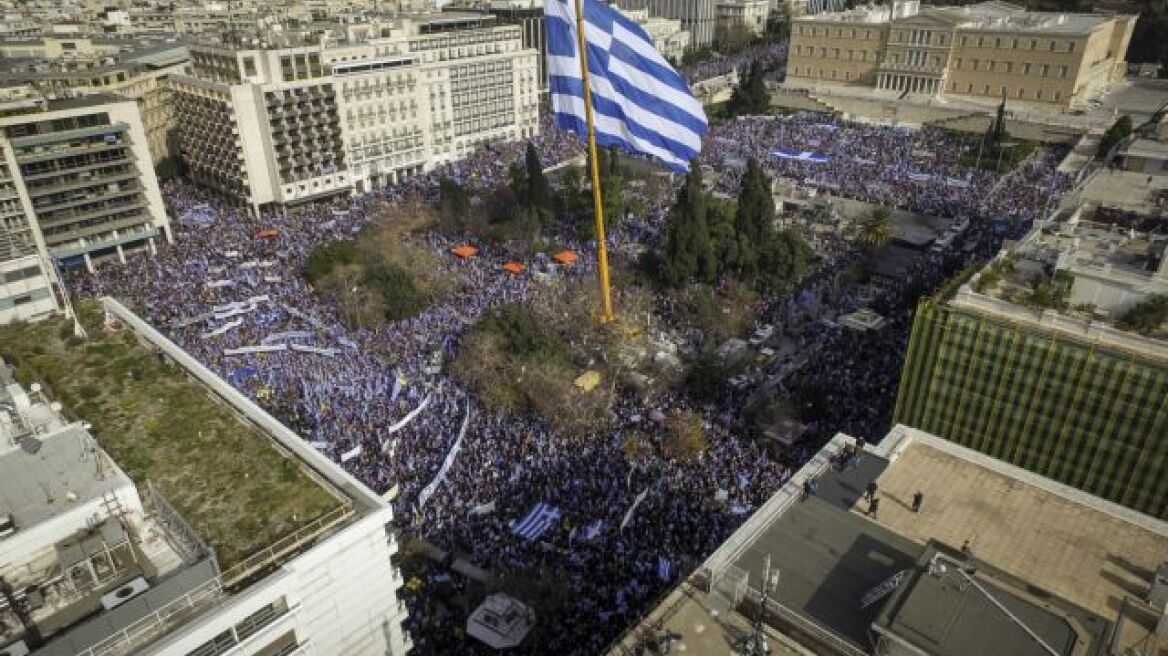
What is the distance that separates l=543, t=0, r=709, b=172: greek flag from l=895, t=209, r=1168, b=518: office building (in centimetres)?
1237

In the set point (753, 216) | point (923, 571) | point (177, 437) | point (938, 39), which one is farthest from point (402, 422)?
point (938, 39)

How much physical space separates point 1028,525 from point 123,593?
69.1ft

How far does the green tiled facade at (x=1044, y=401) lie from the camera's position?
92.2 ft

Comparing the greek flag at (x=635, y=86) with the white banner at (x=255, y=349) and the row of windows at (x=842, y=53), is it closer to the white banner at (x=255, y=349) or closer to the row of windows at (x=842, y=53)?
the white banner at (x=255, y=349)

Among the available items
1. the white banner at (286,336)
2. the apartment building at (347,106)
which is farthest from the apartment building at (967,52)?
the white banner at (286,336)

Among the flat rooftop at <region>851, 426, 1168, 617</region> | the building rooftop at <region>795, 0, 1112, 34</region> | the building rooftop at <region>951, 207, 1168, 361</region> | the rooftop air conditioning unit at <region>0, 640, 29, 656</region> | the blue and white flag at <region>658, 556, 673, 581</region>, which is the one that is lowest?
the blue and white flag at <region>658, 556, 673, 581</region>

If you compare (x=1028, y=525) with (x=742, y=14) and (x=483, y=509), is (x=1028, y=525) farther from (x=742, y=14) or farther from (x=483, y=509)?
(x=742, y=14)

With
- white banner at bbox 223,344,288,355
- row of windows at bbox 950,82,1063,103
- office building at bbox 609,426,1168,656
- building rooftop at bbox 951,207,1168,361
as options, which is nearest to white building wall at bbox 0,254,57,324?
white banner at bbox 223,344,288,355

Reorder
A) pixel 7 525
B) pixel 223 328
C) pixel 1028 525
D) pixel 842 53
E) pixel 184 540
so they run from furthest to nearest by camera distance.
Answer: pixel 842 53 < pixel 223 328 < pixel 1028 525 < pixel 184 540 < pixel 7 525

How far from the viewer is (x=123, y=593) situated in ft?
51.4

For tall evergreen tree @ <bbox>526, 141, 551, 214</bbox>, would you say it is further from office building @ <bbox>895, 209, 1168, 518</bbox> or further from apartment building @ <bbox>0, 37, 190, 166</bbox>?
apartment building @ <bbox>0, 37, 190, 166</bbox>

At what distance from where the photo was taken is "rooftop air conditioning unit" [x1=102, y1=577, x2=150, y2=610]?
15.3 meters

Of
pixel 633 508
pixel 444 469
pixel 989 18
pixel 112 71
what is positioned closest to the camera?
pixel 633 508

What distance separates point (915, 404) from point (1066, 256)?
8.27 m
